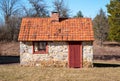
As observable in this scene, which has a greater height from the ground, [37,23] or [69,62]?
[37,23]

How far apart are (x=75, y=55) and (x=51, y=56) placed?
6.78 feet

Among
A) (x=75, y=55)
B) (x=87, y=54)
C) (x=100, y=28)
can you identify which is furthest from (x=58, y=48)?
(x=100, y=28)

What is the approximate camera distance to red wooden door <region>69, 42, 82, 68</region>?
27.0 meters

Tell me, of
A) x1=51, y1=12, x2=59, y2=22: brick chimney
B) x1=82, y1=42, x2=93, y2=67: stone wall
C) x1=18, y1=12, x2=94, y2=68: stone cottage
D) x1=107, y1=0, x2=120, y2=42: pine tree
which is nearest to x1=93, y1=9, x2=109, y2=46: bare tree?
x1=107, y1=0, x2=120, y2=42: pine tree

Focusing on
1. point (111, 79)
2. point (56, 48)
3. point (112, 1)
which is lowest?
point (111, 79)

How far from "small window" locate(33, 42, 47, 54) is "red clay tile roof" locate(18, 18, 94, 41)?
611 mm

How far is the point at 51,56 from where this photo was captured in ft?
88.8

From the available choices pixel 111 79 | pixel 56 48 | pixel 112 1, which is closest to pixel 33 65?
pixel 56 48

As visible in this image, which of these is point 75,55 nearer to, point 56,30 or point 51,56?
point 51,56

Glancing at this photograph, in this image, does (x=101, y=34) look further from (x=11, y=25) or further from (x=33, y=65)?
(x=33, y=65)

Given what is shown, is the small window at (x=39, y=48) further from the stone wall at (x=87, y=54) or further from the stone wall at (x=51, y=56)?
the stone wall at (x=87, y=54)

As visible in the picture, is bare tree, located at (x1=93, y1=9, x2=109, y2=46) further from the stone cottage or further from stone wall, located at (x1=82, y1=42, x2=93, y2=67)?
stone wall, located at (x1=82, y1=42, x2=93, y2=67)

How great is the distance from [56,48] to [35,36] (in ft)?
7.05

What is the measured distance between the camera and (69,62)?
27031mm
